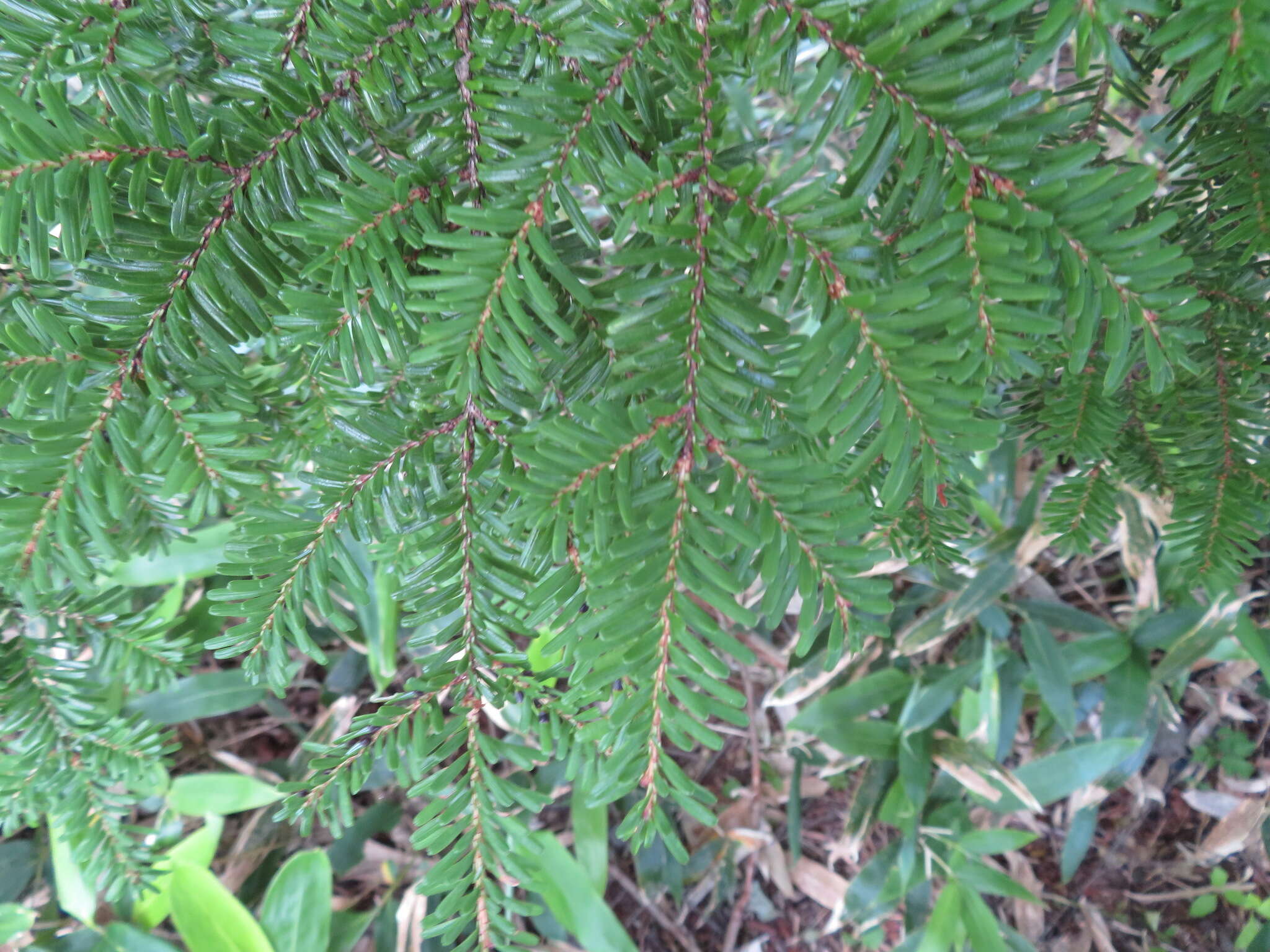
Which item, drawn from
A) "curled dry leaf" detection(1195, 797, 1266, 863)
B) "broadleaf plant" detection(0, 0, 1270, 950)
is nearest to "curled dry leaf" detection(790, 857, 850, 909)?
"curled dry leaf" detection(1195, 797, 1266, 863)

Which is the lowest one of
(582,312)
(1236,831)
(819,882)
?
(1236,831)

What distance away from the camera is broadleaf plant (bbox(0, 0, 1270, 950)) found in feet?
1.01

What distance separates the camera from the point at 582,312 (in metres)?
0.40

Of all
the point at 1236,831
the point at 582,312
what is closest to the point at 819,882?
the point at 1236,831

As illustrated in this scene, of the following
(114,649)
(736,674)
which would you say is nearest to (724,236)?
(114,649)

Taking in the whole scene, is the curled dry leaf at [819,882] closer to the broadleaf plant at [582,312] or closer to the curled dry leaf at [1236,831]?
the curled dry leaf at [1236,831]

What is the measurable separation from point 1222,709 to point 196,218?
154 cm

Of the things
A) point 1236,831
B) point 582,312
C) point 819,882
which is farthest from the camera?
point 819,882

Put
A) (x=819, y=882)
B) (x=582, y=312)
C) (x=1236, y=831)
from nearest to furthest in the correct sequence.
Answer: (x=582, y=312) → (x=1236, y=831) → (x=819, y=882)

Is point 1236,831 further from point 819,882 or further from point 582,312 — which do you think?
point 582,312

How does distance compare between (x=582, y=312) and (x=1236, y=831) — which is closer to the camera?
(x=582, y=312)

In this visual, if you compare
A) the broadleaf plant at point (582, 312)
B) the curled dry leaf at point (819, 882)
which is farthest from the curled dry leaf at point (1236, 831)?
the broadleaf plant at point (582, 312)

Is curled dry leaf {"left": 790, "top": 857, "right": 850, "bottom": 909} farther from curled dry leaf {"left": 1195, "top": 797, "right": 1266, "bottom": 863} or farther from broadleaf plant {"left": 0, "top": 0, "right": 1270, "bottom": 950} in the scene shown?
broadleaf plant {"left": 0, "top": 0, "right": 1270, "bottom": 950}

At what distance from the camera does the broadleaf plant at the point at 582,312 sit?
0.31 m
